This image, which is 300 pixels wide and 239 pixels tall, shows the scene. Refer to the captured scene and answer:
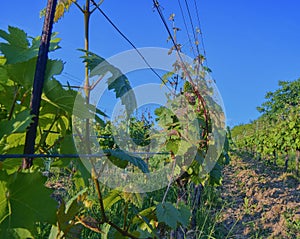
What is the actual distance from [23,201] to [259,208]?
16.0ft

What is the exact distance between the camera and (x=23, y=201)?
1.86 feet

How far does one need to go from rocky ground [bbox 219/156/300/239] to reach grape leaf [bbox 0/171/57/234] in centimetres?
245

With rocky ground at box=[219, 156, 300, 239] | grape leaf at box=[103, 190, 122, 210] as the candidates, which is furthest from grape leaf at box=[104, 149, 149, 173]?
rocky ground at box=[219, 156, 300, 239]

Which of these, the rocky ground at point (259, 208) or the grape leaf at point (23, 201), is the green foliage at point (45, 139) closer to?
the grape leaf at point (23, 201)

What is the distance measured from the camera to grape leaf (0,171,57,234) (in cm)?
57

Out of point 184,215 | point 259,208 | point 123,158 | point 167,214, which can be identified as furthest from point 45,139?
point 259,208

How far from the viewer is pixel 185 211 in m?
1.30

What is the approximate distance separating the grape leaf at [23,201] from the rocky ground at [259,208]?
2.45 meters

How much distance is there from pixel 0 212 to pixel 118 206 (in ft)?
10.7

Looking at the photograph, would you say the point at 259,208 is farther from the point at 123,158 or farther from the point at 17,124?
the point at 17,124

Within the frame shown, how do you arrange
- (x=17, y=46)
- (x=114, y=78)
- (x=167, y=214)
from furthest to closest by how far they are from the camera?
(x=167, y=214), (x=114, y=78), (x=17, y=46)

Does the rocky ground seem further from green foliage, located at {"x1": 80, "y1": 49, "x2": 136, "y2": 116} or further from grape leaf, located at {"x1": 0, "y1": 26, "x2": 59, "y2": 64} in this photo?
grape leaf, located at {"x1": 0, "y1": 26, "x2": 59, "y2": 64}

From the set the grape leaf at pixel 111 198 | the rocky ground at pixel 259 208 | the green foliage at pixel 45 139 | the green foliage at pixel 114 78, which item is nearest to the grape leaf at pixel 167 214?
the green foliage at pixel 45 139

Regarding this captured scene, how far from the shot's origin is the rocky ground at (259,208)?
409 cm
